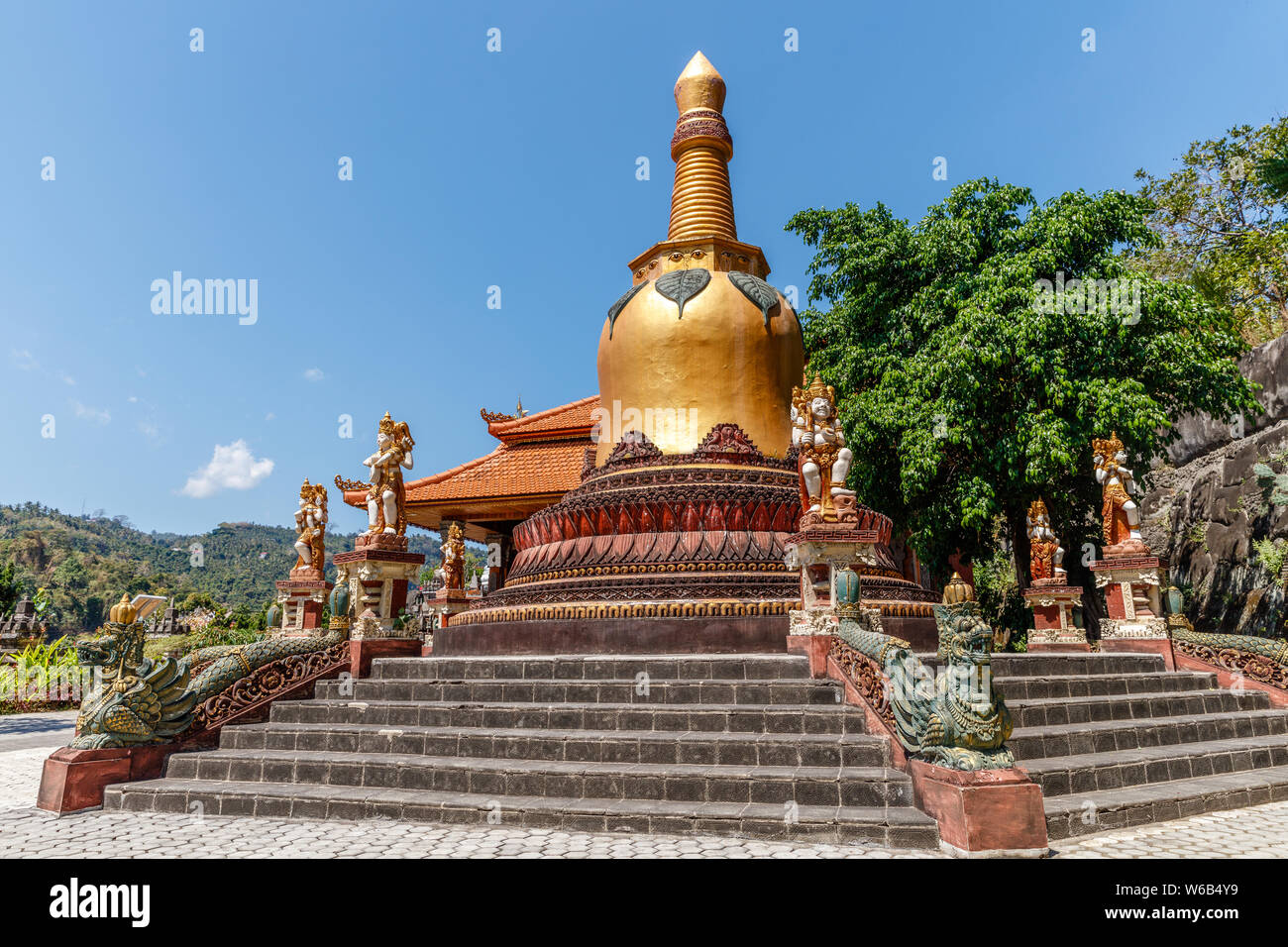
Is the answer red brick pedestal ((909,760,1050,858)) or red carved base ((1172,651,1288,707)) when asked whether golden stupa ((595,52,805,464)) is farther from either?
red brick pedestal ((909,760,1050,858))

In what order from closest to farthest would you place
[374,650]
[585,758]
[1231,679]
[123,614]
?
[585,758]
[123,614]
[374,650]
[1231,679]

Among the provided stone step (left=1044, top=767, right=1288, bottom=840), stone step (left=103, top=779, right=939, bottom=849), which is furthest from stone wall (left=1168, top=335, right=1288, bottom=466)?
stone step (left=103, top=779, right=939, bottom=849)

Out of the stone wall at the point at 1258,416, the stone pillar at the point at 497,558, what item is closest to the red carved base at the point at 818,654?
the stone pillar at the point at 497,558

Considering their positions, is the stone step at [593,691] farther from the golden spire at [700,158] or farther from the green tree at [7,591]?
the green tree at [7,591]

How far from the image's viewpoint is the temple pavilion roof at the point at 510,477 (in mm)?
23609

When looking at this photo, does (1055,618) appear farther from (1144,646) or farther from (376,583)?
(376,583)

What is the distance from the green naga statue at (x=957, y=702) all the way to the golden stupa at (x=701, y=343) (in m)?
9.53

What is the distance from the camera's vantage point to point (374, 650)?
38.8 feet

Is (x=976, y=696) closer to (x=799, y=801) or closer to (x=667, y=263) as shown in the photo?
(x=799, y=801)

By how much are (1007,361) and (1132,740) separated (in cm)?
924

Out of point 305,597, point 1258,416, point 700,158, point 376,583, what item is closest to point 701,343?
point 700,158

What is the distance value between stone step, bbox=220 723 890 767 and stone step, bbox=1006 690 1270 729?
7.57 ft

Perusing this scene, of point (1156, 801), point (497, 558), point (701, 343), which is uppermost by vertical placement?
point (701, 343)

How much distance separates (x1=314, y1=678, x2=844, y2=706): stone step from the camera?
8.87 meters
